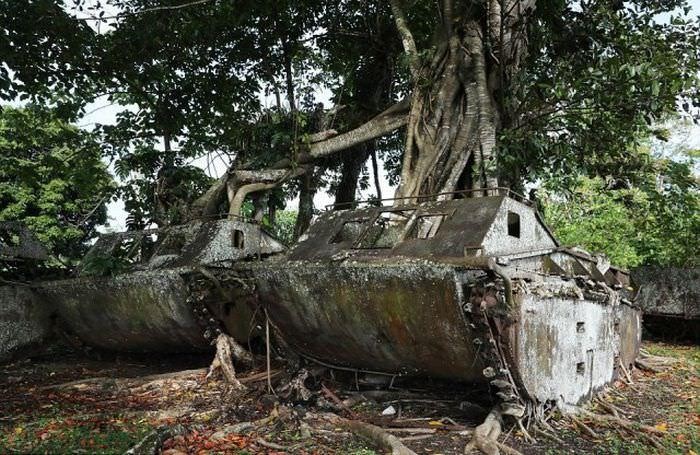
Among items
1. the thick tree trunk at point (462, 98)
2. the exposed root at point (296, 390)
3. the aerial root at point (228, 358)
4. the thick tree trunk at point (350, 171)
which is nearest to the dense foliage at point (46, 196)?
the thick tree trunk at point (350, 171)

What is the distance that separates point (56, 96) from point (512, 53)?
1036cm

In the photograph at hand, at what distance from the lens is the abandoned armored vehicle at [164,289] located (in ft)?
26.7

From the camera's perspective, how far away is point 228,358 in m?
8.29

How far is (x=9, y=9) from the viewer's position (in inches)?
357

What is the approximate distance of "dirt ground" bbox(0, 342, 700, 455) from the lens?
18.5 ft

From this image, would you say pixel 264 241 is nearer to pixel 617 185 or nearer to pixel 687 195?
pixel 687 195

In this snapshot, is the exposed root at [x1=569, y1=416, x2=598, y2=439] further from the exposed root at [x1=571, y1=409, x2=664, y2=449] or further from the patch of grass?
the patch of grass

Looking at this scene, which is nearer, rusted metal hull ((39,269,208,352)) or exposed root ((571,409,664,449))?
exposed root ((571,409,664,449))

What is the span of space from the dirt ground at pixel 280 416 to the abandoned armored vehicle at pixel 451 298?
1.35 ft

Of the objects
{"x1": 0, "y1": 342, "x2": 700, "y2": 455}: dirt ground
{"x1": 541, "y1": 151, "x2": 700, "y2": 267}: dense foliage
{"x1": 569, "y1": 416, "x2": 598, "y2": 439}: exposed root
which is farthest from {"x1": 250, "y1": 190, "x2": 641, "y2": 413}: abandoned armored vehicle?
{"x1": 541, "y1": 151, "x2": 700, "y2": 267}: dense foliage

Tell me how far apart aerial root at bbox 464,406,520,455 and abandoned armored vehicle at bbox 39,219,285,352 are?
3.36m

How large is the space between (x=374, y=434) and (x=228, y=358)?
317 cm

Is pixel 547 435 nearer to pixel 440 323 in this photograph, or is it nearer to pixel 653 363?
pixel 440 323

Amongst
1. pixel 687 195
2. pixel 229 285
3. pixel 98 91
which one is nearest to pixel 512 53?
pixel 687 195
